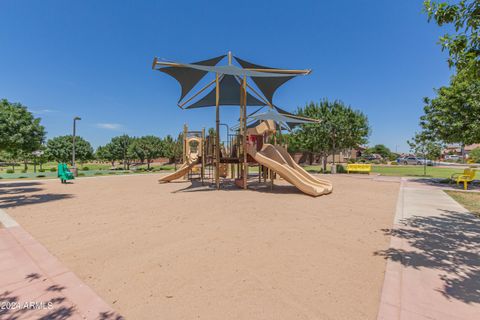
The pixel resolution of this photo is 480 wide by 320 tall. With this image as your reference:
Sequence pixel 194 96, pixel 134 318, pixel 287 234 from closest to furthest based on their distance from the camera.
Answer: pixel 134 318 < pixel 287 234 < pixel 194 96

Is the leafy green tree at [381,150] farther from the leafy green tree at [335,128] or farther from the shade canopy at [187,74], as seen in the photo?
the shade canopy at [187,74]

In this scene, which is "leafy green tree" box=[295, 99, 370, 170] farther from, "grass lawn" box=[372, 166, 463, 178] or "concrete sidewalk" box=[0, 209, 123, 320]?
"concrete sidewalk" box=[0, 209, 123, 320]

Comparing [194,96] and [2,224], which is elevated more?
[194,96]

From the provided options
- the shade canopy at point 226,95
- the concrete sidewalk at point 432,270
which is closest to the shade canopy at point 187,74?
the shade canopy at point 226,95

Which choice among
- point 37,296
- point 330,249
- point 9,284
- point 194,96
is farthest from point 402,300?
point 194,96

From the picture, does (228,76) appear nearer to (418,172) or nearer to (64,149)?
(418,172)

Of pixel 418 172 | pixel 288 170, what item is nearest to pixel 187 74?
pixel 288 170

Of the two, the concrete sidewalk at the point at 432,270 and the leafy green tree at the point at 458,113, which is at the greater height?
the leafy green tree at the point at 458,113

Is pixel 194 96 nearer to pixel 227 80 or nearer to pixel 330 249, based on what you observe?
pixel 227 80

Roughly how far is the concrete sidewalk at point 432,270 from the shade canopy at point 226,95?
37.9ft

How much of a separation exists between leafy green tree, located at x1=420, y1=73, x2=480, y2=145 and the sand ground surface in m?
9.36

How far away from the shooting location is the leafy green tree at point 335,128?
22359mm

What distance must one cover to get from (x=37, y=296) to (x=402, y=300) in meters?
4.33

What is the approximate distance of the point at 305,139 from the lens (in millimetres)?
24500
